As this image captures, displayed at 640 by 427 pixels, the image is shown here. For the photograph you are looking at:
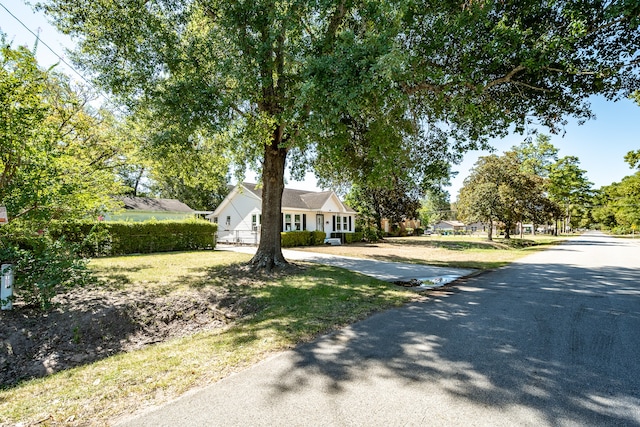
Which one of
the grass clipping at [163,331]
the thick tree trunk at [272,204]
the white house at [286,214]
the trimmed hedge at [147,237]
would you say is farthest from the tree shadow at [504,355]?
the white house at [286,214]

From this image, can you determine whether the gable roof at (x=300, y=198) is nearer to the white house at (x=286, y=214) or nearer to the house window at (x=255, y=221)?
the white house at (x=286, y=214)

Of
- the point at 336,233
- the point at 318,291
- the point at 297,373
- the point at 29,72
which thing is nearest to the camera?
the point at 297,373

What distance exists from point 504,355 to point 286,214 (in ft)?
72.0

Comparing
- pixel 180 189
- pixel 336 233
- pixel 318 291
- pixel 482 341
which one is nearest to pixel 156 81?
pixel 318 291

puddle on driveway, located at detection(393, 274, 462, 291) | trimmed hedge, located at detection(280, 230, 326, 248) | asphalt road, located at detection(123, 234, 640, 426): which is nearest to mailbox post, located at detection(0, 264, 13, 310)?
asphalt road, located at detection(123, 234, 640, 426)

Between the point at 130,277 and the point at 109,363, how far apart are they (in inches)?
216

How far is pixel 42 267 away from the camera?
516cm

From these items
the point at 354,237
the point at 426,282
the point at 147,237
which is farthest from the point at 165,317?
the point at 354,237

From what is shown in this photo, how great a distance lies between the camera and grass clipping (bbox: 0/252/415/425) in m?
3.05

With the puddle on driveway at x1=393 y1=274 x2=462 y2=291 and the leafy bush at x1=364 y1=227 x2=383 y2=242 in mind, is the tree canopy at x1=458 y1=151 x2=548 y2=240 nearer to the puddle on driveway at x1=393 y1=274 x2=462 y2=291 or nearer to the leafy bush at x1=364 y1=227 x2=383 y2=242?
the leafy bush at x1=364 y1=227 x2=383 y2=242

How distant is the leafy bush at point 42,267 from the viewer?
5086 mm

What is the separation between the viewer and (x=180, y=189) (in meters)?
38.8

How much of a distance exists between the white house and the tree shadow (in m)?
18.7

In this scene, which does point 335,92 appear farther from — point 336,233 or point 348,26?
point 336,233
